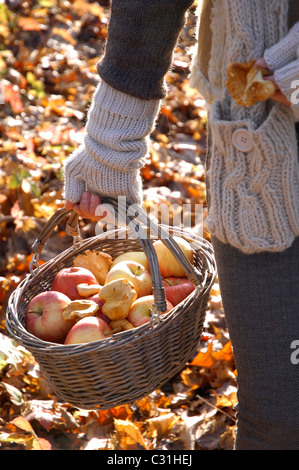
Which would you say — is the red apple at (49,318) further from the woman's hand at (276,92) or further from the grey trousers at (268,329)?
the woman's hand at (276,92)

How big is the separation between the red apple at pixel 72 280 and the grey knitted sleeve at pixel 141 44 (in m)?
0.63

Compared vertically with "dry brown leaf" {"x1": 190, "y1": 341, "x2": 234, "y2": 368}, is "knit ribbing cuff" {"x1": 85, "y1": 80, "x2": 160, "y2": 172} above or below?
above

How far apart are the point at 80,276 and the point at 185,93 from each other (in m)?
2.89

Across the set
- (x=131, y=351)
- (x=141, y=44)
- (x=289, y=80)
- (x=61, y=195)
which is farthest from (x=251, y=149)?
(x=61, y=195)

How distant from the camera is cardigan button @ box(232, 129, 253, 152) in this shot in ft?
3.29

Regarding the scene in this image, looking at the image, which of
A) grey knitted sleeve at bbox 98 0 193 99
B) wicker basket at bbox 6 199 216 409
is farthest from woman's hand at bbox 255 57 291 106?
wicker basket at bbox 6 199 216 409

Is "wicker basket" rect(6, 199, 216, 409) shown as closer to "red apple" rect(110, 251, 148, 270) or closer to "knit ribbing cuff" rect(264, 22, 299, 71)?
"red apple" rect(110, 251, 148, 270)

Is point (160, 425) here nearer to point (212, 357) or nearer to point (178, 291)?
point (212, 357)

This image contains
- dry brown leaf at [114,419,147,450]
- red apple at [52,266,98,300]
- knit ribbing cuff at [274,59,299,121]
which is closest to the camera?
knit ribbing cuff at [274,59,299,121]

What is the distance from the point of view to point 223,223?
108cm

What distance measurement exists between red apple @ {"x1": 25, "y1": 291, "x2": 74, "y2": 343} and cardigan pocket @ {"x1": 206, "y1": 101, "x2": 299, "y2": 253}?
0.61m

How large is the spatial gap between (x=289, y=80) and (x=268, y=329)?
512 millimetres

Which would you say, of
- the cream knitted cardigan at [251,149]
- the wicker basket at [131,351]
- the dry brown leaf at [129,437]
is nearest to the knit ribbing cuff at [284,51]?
the cream knitted cardigan at [251,149]
